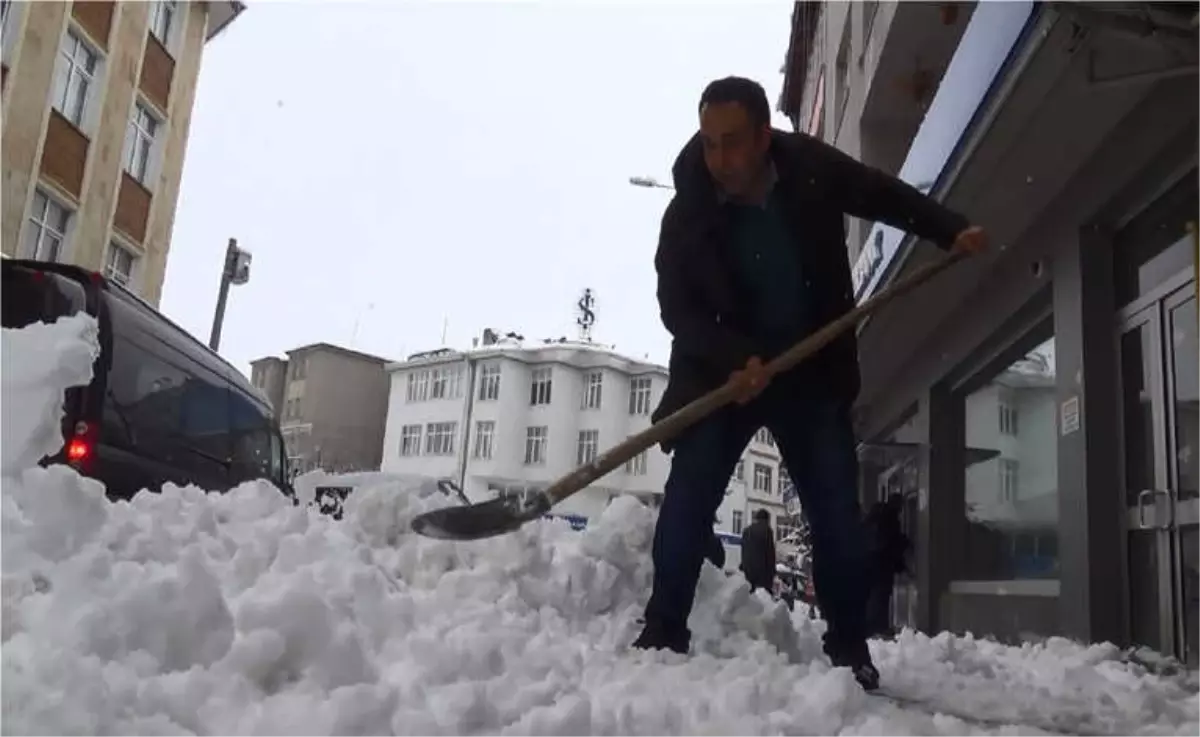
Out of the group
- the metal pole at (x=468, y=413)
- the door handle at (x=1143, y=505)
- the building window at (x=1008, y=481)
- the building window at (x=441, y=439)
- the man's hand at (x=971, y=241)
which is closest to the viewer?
the man's hand at (x=971, y=241)

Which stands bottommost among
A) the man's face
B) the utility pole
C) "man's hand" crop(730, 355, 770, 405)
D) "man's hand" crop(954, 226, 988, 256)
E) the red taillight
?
the red taillight

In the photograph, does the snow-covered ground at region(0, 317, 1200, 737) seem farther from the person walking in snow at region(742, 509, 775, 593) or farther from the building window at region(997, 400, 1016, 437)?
the person walking in snow at region(742, 509, 775, 593)

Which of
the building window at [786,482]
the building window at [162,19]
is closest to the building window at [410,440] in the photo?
the building window at [786,482]

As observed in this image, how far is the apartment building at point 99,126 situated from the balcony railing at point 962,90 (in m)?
12.7

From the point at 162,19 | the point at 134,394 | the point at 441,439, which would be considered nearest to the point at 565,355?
the point at 441,439

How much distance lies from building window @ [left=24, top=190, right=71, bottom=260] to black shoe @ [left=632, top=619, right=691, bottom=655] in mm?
17374

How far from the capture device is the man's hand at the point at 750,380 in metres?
3.32

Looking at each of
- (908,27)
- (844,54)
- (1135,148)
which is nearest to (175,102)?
(844,54)

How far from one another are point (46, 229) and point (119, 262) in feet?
9.53

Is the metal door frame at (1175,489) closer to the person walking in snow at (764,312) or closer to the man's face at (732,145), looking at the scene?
the person walking in snow at (764,312)

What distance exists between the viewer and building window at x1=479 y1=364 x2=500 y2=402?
60094 millimetres

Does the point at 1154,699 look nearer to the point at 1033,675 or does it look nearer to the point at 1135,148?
the point at 1033,675

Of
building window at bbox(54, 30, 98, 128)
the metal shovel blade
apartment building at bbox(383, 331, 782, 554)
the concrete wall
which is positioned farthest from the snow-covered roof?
the metal shovel blade

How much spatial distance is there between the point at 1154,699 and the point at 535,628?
1.98 meters
